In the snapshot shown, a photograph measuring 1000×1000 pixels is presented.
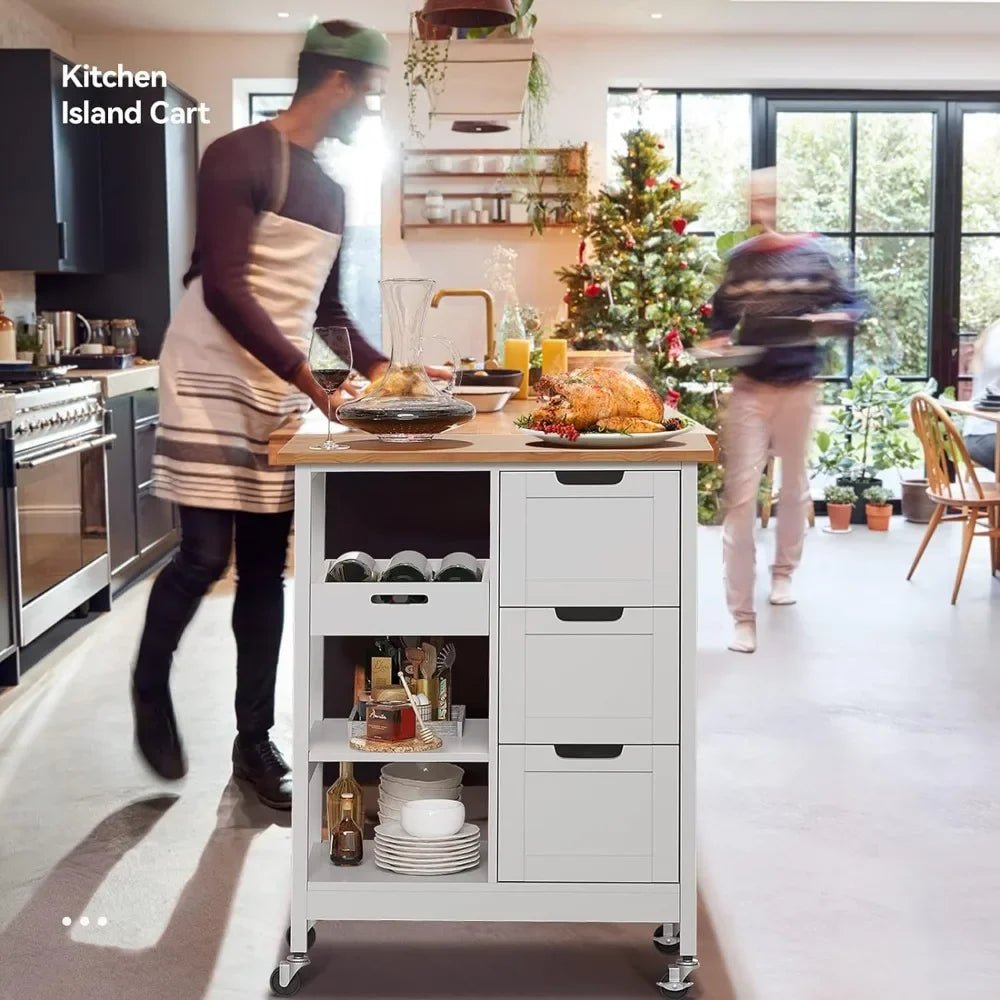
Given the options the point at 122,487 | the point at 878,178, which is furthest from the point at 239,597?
the point at 878,178

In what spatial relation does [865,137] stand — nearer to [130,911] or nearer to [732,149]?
[732,149]

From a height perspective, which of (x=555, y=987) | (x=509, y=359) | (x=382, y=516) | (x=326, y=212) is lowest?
(x=555, y=987)

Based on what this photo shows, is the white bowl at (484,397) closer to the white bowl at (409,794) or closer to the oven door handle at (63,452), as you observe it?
the white bowl at (409,794)

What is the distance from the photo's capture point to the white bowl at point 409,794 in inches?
98.0

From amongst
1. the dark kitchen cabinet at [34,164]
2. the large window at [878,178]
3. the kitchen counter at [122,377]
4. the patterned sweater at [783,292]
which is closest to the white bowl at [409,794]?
the patterned sweater at [783,292]

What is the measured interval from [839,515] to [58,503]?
435 centimetres

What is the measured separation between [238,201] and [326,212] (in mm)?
235

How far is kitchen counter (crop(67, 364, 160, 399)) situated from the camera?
5.51 metres

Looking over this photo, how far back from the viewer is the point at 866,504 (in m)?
7.79

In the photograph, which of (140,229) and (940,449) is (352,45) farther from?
(140,229)

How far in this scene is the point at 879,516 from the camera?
7.68 metres

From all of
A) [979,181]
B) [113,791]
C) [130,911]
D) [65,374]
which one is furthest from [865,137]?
[130,911]

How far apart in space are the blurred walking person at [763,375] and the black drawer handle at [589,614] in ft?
8.54

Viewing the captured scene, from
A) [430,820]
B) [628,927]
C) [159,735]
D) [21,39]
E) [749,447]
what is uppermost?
[21,39]
